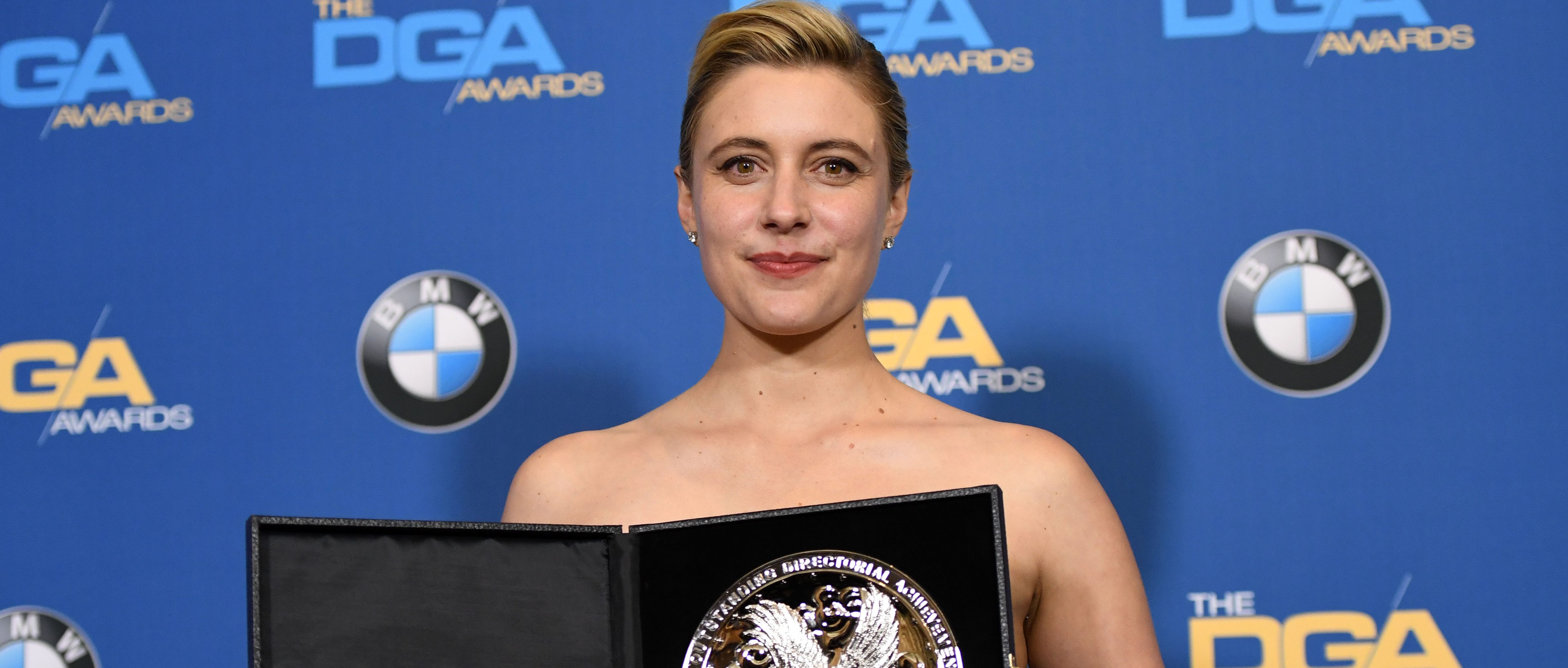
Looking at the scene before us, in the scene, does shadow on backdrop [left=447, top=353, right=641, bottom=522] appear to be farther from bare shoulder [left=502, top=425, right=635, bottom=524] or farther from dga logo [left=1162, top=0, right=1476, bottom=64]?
dga logo [left=1162, top=0, right=1476, bottom=64]

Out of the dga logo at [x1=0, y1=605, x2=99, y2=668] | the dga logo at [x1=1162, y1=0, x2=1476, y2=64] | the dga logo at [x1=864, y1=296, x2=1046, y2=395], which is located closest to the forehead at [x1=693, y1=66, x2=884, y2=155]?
the dga logo at [x1=864, y1=296, x2=1046, y2=395]

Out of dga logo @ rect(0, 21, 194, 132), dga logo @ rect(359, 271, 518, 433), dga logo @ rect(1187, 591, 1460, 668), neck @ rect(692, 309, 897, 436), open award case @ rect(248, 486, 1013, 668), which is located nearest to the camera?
open award case @ rect(248, 486, 1013, 668)

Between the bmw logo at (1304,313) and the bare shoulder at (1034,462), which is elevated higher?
the bmw logo at (1304,313)

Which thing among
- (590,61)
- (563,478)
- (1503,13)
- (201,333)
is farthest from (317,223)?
(1503,13)

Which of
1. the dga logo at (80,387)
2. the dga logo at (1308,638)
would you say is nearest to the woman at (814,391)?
the dga logo at (1308,638)

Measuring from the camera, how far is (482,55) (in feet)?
8.52

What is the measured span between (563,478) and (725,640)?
53 cm

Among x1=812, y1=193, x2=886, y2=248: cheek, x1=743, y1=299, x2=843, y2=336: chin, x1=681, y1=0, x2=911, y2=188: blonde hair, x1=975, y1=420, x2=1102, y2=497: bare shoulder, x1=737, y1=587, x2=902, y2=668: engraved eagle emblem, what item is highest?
x1=681, y1=0, x2=911, y2=188: blonde hair

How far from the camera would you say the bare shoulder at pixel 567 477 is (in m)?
1.65

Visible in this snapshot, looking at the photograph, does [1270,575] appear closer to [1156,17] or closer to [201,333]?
[1156,17]

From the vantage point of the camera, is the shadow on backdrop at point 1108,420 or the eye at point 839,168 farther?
the shadow on backdrop at point 1108,420

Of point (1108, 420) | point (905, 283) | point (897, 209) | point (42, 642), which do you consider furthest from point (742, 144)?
point (42, 642)

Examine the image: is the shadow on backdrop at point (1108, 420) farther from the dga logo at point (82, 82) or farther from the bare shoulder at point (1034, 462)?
the dga logo at point (82, 82)

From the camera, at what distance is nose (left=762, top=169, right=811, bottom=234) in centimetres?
148
